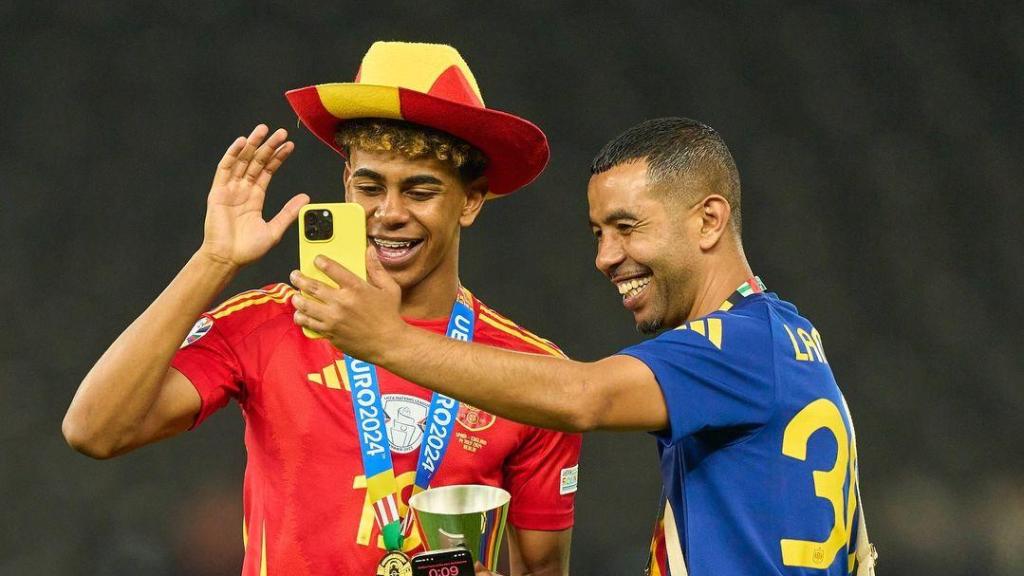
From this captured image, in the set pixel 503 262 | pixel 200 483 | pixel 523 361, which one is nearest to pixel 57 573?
pixel 200 483

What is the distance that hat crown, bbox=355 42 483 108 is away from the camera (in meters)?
2.18

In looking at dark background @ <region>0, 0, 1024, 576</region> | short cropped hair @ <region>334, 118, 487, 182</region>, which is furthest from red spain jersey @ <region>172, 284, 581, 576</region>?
dark background @ <region>0, 0, 1024, 576</region>

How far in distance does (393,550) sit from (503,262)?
223cm

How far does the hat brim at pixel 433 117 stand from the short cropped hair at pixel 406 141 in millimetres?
14

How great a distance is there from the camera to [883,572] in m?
4.21

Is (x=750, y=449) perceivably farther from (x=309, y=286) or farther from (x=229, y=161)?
(x=229, y=161)

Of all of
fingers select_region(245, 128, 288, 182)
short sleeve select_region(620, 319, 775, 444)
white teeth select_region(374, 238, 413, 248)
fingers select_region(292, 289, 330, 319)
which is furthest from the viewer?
white teeth select_region(374, 238, 413, 248)

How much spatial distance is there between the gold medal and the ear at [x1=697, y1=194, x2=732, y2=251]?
75 centimetres

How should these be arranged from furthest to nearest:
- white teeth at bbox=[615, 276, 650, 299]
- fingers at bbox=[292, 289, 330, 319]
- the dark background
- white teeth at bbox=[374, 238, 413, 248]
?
the dark background < white teeth at bbox=[374, 238, 413, 248] < white teeth at bbox=[615, 276, 650, 299] < fingers at bbox=[292, 289, 330, 319]

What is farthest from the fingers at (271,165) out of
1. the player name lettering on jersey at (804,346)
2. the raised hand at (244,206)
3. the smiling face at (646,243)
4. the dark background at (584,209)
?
the dark background at (584,209)

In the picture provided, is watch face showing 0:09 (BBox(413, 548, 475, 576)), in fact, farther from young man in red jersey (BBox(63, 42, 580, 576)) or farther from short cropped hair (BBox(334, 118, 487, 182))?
short cropped hair (BBox(334, 118, 487, 182))

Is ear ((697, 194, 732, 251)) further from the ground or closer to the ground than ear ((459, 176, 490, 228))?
closer to the ground

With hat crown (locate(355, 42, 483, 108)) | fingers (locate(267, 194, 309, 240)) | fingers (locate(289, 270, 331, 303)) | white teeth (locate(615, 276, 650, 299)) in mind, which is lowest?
fingers (locate(289, 270, 331, 303))

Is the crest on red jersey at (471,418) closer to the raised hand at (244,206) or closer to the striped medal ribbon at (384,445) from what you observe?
the striped medal ribbon at (384,445)
